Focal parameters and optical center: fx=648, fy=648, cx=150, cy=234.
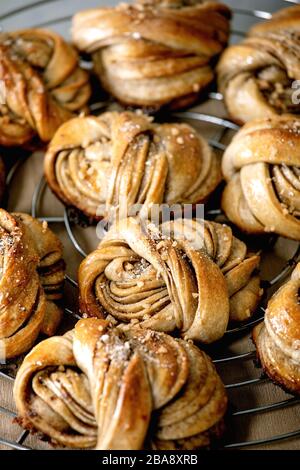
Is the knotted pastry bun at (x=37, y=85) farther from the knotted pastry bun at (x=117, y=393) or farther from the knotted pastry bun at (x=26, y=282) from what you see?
the knotted pastry bun at (x=117, y=393)

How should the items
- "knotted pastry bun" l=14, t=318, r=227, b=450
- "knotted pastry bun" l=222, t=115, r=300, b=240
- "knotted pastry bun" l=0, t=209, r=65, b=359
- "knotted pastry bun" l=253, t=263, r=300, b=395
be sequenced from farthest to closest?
"knotted pastry bun" l=222, t=115, r=300, b=240, "knotted pastry bun" l=0, t=209, r=65, b=359, "knotted pastry bun" l=253, t=263, r=300, b=395, "knotted pastry bun" l=14, t=318, r=227, b=450

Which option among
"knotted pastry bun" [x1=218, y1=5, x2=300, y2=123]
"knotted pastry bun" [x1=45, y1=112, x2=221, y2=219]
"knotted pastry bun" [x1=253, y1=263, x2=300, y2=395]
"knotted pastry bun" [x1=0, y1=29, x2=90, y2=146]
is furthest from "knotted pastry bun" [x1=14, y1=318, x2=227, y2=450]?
"knotted pastry bun" [x1=218, y1=5, x2=300, y2=123]

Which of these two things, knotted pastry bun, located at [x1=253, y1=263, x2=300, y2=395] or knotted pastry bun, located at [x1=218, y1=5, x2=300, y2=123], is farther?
knotted pastry bun, located at [x1=218, y1=5, x2=300, y2=123]

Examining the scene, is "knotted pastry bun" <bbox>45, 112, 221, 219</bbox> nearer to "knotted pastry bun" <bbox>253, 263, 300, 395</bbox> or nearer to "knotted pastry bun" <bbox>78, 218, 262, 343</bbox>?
"knotted pastry bun" <bbox>78, 218, 262, 343</bbox>

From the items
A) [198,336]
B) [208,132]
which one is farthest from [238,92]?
[198,336]

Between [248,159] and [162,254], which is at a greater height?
[248,159]

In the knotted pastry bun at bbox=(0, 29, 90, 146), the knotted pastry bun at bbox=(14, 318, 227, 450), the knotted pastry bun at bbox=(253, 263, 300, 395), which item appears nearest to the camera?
the knotted pastry bun at bbox=(14, 318, 227, 450)
